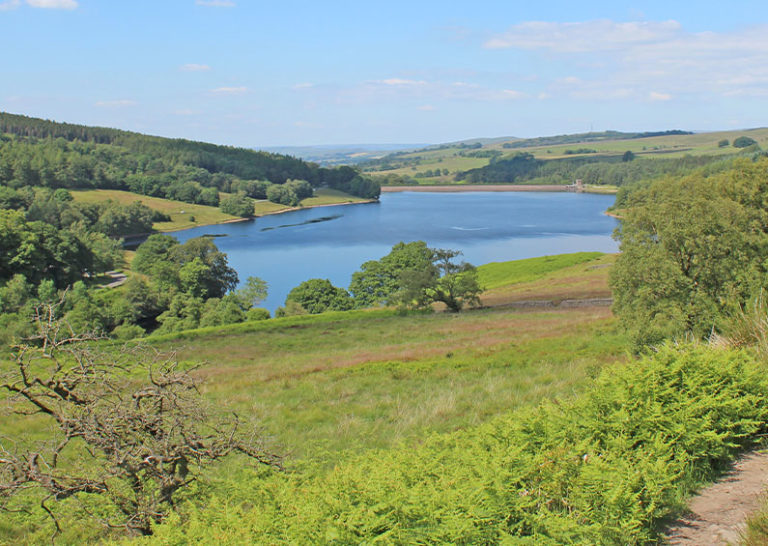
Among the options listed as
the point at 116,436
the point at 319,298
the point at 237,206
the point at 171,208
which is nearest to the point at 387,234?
the point at 237,206

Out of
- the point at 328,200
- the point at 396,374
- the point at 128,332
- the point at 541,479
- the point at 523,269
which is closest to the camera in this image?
the point at 541,479

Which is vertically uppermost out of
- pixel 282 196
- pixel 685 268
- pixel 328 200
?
pixel 282 196

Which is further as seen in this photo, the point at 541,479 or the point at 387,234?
the point at 387,234

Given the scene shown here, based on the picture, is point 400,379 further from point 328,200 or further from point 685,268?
point 328,200

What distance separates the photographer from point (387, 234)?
4717 inches

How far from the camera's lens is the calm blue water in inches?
3629

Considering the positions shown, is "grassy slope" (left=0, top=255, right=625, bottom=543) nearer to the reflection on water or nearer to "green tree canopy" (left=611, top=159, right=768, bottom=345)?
"green tree canopy" (left=611, top=159, right=768, bottom=345)

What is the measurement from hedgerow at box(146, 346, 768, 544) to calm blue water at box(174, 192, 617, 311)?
6793cm

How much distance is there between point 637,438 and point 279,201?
181 meters

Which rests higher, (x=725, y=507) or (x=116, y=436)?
(x=116, y=436)

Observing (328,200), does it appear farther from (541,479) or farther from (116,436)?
(541,479)

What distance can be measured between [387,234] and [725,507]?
115071 millimetres

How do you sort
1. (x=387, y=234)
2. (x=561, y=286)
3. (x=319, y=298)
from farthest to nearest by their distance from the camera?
(x=387, y=234) < (x=319, y=298) < (x=561, y=286)

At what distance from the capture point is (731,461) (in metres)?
6.32
